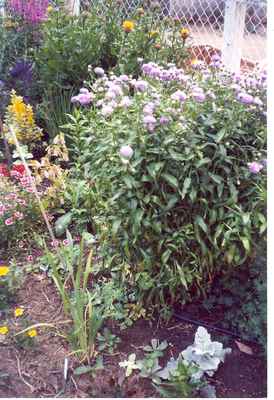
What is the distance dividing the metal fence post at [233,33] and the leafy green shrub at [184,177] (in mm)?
2297

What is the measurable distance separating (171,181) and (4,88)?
287cm

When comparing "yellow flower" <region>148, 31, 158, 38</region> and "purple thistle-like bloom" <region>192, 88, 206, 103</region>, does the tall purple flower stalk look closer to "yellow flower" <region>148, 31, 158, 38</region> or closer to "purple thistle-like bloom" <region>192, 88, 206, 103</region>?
"yellow flower" <region>148, 31, 158, 38</region>

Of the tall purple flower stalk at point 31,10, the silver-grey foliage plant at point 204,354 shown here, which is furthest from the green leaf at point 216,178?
the tall purple flower stalk at point 31,10

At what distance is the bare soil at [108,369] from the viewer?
2.38 metres

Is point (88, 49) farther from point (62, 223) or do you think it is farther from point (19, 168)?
point (62, 223)

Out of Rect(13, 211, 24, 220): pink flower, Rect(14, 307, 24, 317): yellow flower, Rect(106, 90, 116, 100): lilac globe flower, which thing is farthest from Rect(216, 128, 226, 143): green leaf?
Rect(13, 211, 24, 220): pink flower

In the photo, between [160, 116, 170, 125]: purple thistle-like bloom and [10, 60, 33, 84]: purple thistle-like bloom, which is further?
[10, 60, 33, 84]: purple thistle-like bloom

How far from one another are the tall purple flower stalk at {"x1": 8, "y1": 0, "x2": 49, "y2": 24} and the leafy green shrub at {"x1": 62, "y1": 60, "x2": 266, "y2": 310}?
288 cm

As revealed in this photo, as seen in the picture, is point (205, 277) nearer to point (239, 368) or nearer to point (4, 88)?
point (239, 368)

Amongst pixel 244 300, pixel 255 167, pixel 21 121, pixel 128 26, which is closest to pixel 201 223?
pixel 255 167

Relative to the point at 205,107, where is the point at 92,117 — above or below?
below

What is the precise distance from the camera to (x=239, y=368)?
2.50m

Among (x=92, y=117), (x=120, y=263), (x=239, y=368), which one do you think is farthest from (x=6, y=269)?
(x=239, y=368)

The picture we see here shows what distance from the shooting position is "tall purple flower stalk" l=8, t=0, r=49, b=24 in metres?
5.08
